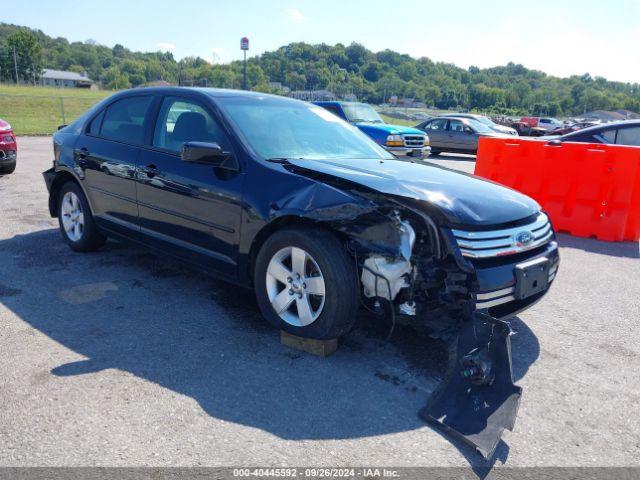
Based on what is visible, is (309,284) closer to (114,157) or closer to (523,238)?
(523,238)

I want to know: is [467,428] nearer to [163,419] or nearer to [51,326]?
[163,419]

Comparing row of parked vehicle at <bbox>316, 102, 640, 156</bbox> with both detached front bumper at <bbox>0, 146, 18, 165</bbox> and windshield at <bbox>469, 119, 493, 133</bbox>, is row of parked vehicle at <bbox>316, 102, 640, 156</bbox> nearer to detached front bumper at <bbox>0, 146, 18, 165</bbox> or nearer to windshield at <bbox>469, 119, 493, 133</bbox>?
windshield at <bbox>469, 119, 493, 133</bbox>

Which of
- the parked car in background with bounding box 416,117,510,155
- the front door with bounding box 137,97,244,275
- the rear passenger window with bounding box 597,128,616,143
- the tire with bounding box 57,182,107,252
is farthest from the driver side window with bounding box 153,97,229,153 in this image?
the parked car in background with bounding box 416,117,510,155

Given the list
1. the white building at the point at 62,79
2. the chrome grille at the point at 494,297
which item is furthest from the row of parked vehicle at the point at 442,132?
the white building at the point at 62,79

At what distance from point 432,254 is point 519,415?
100 centimetres

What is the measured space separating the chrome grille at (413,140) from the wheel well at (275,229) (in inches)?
403

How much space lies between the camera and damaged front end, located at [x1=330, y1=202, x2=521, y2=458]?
9.26ft

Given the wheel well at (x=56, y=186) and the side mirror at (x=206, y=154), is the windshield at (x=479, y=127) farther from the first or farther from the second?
the side mirror at (x=206, y=154)

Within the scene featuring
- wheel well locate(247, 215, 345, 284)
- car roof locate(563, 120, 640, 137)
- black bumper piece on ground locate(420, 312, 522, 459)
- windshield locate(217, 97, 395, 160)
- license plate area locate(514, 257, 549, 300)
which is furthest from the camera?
car roof locate(563, 120, 640, 137)

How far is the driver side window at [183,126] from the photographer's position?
13.2 feet

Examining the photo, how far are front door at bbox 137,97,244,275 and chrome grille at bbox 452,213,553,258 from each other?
1551 millimetres

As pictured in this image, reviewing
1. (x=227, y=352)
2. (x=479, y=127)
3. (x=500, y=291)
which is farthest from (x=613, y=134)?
(x=479, y=127)

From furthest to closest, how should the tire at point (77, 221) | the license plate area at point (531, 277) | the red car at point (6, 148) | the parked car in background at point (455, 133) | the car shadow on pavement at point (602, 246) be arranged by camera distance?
the parked car in background at point (455, 133), the red car at point (6, 148), the car shadow on pavement at point (602, 246), the tire at point (77, 221), the license plate area at point (531, 277)

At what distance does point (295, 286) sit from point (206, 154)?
1.14 m
